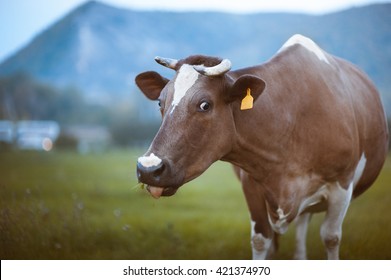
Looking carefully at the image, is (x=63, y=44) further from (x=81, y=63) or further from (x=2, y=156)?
(x=2, y=156)

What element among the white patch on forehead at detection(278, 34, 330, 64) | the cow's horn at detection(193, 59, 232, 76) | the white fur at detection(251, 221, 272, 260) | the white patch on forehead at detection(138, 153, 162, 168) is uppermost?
the cow's horn at detection(193, 59, 232, 76)

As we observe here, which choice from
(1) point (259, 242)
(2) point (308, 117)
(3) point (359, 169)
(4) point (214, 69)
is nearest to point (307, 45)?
(2) point (308, 117)

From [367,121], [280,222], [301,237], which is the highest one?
[367,121]

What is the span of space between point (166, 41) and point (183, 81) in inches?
117

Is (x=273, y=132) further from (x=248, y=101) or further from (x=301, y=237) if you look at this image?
(x=301, y=237)

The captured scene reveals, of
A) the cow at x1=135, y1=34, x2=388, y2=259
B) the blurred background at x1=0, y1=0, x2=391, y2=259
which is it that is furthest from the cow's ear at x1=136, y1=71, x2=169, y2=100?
the blurred background at x1=0, y1=0, x2=391, y2=259

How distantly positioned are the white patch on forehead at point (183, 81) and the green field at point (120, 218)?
66.3 inches

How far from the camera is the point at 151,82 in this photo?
332 centimetres

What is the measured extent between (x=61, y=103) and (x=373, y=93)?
3830 millimetres

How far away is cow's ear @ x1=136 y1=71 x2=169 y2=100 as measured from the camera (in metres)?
3.26

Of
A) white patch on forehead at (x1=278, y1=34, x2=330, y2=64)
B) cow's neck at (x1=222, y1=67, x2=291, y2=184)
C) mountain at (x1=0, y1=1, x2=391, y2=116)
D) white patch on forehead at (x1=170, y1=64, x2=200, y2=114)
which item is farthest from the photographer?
mountain at (x1=0, y1=1, x2=391, y2=116)

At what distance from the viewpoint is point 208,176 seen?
6.71 metres

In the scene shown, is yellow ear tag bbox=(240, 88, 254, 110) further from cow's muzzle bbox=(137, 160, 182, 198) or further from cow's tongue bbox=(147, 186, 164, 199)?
cow's tongue bbox=(147, 186, 164, 199)
